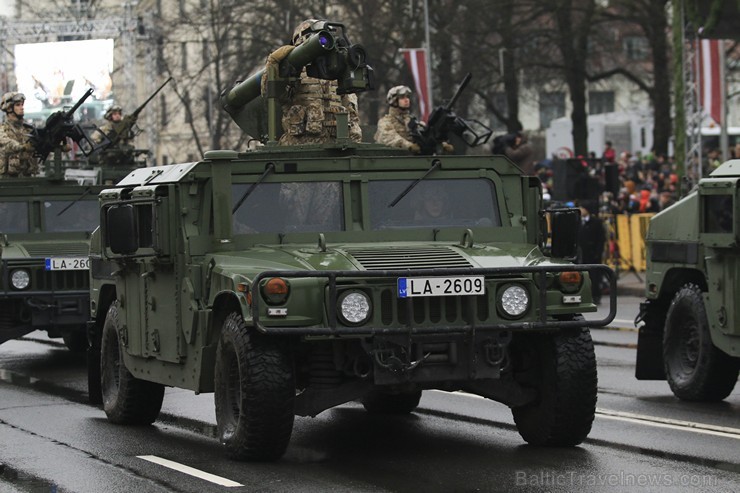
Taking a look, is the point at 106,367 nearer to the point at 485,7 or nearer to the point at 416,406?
the point at 416,406

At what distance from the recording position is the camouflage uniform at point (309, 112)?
14.6m

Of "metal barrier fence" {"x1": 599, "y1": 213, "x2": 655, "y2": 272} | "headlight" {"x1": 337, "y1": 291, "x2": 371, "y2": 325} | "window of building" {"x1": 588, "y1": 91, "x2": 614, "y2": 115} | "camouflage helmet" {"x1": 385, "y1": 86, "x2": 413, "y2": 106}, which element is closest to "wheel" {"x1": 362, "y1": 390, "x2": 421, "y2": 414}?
"headlight" {"x1": 337, "y1": 291, "x2": 371, "y2": 325}

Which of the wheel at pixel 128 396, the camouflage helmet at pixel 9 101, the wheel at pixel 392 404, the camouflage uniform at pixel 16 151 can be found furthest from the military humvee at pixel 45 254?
the wheel at pixel 392 404

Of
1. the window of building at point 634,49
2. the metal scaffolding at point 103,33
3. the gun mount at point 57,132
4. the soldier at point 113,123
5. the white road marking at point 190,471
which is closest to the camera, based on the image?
the white road marking at point 190,471

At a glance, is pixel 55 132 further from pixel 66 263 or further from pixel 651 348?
pixel 651 348

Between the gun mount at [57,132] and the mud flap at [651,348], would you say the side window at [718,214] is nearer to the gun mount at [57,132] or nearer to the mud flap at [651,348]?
the mud flap at [651,348]

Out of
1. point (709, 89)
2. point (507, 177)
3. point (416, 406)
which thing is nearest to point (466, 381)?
point (507, 177)

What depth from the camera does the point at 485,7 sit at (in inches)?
1687

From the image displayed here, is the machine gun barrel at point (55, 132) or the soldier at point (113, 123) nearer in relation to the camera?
the machine gun barrel at point (55, 132)

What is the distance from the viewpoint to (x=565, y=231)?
11.2 meters

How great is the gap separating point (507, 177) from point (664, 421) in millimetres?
Answer: 2171

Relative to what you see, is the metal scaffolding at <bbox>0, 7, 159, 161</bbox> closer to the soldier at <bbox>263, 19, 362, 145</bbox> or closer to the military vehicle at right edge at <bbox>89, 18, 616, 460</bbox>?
the soldier at <bbox>263, 19, 362, 145</bbox>

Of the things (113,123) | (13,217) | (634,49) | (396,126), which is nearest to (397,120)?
(396,126)

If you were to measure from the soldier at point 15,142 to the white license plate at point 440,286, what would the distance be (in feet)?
38.5
